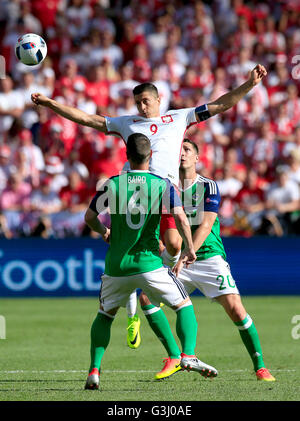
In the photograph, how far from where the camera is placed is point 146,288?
698 cm

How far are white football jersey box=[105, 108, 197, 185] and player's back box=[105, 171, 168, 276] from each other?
1037 millimetres

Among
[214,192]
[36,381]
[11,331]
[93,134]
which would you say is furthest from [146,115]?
[93,134]

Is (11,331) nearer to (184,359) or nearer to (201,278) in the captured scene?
(201,278)

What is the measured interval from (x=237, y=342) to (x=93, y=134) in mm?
7659

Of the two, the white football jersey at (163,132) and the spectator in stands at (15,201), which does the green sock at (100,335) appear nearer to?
the white football jersey at (163,132)

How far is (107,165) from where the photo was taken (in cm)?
1620

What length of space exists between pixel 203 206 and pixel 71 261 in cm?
741

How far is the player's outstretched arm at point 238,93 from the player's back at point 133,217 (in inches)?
55.2

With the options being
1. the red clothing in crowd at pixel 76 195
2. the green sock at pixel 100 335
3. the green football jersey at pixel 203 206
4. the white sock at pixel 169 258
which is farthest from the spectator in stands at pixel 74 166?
the green sock at pixel 100 335

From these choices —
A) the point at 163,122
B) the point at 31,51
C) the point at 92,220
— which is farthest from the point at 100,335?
the point at 31,51

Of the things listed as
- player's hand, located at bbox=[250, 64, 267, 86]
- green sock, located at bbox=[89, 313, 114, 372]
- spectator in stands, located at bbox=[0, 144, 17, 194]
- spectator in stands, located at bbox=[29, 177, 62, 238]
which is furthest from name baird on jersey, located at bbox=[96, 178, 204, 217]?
spectator in stands, located at bbox=[0, 144, 17, 194]

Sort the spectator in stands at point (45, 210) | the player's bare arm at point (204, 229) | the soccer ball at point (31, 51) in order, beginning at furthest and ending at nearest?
the spectator in stands at point (45, 210) → the soccer ball at point (31, 51) → the player's bare arm at point (204, 229)

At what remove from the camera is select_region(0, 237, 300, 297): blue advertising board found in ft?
49.4

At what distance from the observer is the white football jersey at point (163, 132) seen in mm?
8031
